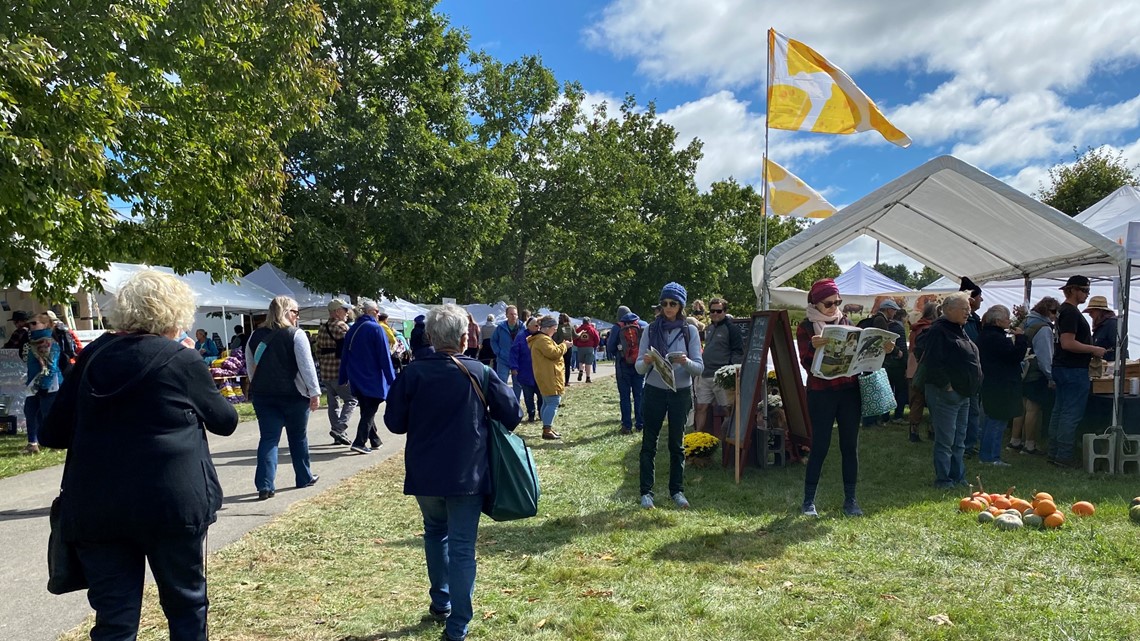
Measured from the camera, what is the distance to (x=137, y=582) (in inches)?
113

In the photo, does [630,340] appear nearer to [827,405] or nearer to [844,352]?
[827,405]

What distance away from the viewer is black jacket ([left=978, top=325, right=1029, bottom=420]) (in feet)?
26.1

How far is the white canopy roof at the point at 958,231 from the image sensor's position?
7.42 m

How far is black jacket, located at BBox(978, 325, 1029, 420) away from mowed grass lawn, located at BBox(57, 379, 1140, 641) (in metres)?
1.01

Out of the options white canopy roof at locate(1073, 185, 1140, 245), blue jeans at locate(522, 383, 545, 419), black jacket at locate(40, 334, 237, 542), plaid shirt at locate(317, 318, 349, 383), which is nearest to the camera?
black jacket at locate(40, 334, 237, 542)

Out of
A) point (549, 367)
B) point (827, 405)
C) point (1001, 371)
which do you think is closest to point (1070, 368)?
point (1001, 371)

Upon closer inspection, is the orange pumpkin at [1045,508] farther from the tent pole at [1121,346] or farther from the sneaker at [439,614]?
the sneaker at [439,614]

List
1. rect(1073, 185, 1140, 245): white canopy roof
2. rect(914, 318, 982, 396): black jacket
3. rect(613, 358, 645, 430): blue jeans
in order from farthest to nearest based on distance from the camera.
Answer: rect(1073, 185, 1140, 245): white canopy roof → rect(613, 358, 645, 430): blue jeans → rect(914, 318, 982, 396): black jacket

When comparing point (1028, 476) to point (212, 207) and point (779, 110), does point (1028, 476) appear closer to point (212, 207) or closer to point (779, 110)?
point (779, 110)

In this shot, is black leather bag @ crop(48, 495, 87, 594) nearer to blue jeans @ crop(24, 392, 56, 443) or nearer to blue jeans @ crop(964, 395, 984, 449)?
blue jeans @ crop(24, 392, 56, 443)

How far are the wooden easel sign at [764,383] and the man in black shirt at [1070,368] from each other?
2.74 meters

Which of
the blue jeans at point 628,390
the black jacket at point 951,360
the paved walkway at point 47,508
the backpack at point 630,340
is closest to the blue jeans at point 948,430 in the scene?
the black jacket at point 951,360

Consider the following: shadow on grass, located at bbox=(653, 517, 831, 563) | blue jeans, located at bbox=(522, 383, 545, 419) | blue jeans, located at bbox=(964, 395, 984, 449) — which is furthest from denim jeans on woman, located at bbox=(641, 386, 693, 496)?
blue jeans, located at bbox=(522, 383, 545, 419)

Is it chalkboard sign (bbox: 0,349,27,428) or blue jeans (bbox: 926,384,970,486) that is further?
chalkboard sign (bbox: 0,349,27,428)
